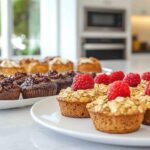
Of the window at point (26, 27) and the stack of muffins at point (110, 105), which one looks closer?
the stack of muffins at point (110, 105)

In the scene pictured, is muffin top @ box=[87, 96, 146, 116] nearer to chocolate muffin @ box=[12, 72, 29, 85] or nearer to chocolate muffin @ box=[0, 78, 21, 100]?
chocolate muffin @ box=[0, 78, 21, 100]

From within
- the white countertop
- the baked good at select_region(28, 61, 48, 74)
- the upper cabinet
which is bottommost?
the white countertop

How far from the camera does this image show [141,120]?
2.50ft

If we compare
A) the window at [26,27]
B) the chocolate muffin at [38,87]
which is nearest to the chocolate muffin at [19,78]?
the chocolate muffin at [38,87]

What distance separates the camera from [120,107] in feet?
2.46

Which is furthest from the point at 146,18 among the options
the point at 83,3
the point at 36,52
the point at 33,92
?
the point at 33,92

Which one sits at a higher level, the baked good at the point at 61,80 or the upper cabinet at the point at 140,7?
the upper cabinet at the point at 140,7

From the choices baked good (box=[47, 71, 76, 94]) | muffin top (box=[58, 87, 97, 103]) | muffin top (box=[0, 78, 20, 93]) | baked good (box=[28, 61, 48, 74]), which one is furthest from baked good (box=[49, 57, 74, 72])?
muffin top (box=[58, 87, 97, 103])

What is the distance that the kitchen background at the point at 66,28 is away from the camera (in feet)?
12.7

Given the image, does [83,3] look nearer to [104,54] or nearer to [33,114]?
[104,54]

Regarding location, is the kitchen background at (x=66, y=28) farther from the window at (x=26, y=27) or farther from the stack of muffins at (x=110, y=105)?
the stack of muffins at (x=110, y=105)

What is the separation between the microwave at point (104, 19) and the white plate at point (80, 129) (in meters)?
3.09

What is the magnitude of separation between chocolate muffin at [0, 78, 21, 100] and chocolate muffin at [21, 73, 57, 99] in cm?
3

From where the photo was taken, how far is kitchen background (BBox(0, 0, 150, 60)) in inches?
153
